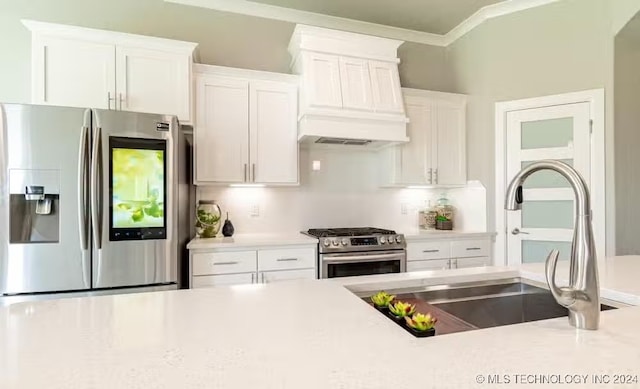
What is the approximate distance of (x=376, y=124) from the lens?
3.07 meters

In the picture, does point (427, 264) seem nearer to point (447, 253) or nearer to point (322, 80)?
point (447, 253)

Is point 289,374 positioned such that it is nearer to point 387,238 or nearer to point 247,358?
point 247,358

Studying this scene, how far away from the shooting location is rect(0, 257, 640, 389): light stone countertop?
0.62m

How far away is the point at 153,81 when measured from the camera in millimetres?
2551

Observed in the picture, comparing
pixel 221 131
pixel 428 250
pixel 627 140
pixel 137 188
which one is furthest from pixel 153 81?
pixel 627 140

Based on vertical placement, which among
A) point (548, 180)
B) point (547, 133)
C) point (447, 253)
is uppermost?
point (547, 133)

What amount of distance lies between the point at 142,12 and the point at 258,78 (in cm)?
121

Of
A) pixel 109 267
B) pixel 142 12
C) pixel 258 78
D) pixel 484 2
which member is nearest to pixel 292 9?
pixel 258 78

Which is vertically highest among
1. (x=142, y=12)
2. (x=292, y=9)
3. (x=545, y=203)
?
(x=292, y=9)

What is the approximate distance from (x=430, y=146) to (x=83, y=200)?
3.00 meters

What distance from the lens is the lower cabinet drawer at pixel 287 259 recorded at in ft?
8.69

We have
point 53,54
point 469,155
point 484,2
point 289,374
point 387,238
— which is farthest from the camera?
point 469,155

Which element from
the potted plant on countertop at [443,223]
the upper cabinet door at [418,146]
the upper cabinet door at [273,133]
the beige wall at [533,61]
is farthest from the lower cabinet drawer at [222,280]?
the beige wall at [533,61]

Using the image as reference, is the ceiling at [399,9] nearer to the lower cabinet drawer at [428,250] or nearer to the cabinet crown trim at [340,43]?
the cabinet crown trim at [340,43]
